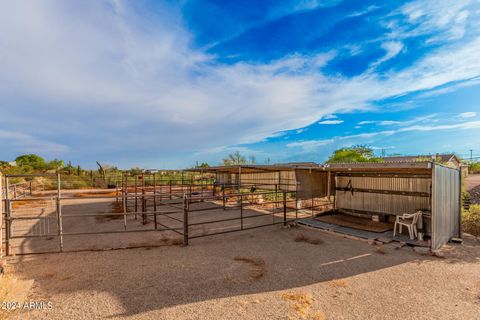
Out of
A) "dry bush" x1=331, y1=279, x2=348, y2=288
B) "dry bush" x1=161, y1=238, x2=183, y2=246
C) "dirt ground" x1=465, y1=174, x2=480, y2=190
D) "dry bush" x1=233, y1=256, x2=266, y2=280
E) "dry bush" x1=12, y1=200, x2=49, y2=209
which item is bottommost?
"dry bush" x1=12, y1=200, x2=49, y2=209

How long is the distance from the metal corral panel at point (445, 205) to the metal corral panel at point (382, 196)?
65cm

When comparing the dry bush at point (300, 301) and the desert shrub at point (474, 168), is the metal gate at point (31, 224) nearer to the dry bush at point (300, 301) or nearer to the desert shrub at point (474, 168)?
the dry bush at point (300, 301)

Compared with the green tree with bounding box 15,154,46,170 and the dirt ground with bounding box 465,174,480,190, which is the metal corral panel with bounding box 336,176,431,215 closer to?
the dirt ground with bounding box 465,174,480,190

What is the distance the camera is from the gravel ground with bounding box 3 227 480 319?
318 centimetres

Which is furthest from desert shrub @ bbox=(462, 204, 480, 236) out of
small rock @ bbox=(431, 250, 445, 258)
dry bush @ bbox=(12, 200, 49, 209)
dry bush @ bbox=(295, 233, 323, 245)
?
dry bush @ bbox=(12, 200, 49, 209)

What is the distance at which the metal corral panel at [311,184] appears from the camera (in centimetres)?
905

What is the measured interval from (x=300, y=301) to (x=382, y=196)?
643cm

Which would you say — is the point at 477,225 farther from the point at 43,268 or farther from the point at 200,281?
the point at 43,268

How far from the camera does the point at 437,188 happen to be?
5.42 m

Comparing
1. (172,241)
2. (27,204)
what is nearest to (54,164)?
(27,204)

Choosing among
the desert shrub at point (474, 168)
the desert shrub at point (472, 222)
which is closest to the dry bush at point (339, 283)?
the desert shrub at point (472, 222)

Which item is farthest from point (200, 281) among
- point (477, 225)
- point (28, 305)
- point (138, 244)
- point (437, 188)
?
point (477, 225)

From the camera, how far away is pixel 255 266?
4582mm

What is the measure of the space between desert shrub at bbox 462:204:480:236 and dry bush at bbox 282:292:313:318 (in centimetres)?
693
